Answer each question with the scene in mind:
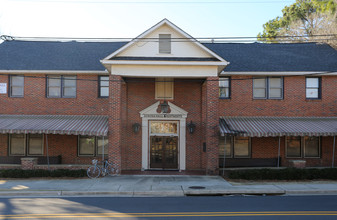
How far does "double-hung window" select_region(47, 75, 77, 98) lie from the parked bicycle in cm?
552

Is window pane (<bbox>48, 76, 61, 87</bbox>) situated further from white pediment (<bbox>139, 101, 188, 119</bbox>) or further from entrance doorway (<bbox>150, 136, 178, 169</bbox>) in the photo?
entrance doorway (<bbox>150, 136, 178, 169</bbox>)

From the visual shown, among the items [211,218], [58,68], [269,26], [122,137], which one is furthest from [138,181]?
[269,26]

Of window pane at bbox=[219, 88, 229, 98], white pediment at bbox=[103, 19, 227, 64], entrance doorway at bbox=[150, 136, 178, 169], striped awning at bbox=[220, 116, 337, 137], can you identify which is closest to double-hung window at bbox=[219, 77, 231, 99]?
window pane at bbox=[219, 88, 229, 98]

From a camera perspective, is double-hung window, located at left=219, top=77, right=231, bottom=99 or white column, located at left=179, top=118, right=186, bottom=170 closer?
white column, located at left=179, top=118, right=186, bottom=170

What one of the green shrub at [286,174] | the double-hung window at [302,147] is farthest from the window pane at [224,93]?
the green shrub at [286,174]

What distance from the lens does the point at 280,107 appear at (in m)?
18.7

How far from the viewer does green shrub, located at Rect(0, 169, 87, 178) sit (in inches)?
600

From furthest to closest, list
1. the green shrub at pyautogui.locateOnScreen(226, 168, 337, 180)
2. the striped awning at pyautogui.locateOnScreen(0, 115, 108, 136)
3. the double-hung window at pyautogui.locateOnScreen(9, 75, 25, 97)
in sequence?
1. the double-hung window at pyautogui.locateOnScreen(9, 75, 25, 97)
2. the striped awning at pyautogui.locateOnScreen(0, 115, 108, 136)
3. the green shrub at pyautogui.locateOnScreen(226, 168, 337, 180)

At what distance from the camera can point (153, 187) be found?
13.1m

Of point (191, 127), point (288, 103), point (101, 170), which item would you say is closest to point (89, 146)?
point (101, 170)

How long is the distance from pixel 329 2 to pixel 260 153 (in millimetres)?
16513

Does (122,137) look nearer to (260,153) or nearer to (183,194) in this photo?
(183,194)

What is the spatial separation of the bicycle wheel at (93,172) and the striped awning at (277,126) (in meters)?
7.16

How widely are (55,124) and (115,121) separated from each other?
3594 mm
